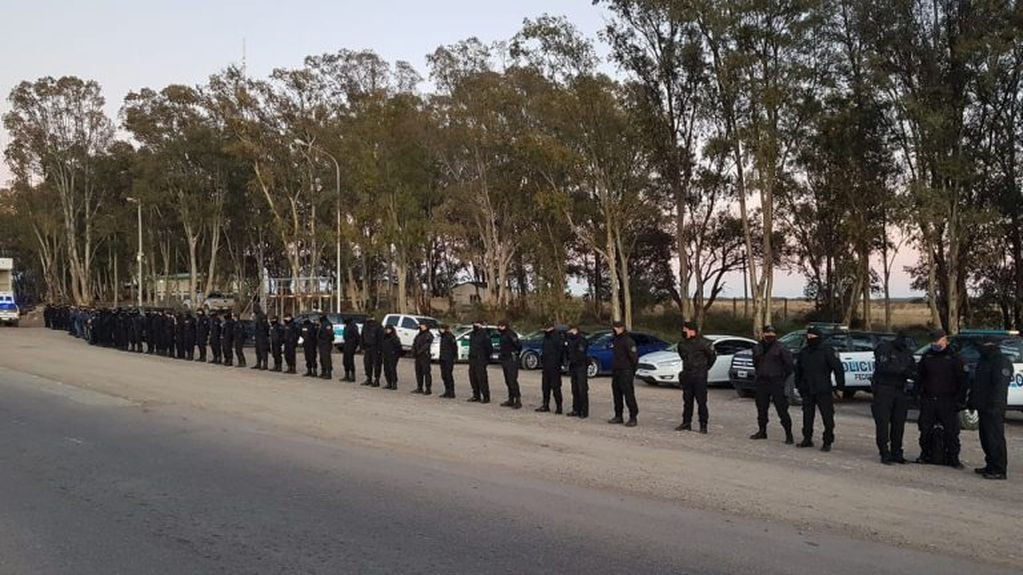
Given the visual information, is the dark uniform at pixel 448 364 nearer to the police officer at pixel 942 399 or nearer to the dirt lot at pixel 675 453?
the dirt lot at pixel 675 453

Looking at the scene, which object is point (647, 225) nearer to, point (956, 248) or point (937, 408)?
point (956, 248)

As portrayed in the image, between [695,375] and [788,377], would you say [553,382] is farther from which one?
[788,377]

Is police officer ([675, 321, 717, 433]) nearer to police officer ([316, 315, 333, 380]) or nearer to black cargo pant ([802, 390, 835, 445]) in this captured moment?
black cargo pant ([802, 390, 835, 445])

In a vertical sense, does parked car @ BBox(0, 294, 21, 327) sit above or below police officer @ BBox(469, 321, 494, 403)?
above

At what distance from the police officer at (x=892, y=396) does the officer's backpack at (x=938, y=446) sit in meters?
0.36

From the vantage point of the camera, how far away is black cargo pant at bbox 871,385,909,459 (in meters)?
10.8

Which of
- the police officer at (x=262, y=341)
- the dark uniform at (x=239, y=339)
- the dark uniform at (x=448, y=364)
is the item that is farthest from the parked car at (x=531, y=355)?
the dark uniform at (x=239, y=339)

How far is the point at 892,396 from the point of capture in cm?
1098

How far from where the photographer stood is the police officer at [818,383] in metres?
11.8

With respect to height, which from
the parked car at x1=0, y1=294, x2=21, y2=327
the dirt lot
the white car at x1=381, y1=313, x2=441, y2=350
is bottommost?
the dirt lot

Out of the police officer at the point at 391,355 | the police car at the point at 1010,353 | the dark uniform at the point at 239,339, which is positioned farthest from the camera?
the dark uniform at the point at 239,339

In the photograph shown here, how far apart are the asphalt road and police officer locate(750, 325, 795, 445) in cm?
350

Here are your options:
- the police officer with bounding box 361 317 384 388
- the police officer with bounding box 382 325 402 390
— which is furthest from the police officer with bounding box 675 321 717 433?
the police officer with bounding box 361 317 384 388

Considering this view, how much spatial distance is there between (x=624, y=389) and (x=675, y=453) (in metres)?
3.11
